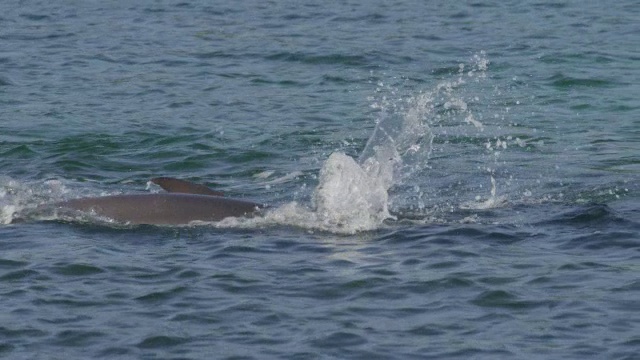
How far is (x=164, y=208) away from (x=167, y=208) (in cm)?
3

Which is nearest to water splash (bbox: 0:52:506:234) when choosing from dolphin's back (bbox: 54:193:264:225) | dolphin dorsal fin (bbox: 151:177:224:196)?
dolphin's back (bbox: 54:193:264:225)

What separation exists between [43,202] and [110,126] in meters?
4.10

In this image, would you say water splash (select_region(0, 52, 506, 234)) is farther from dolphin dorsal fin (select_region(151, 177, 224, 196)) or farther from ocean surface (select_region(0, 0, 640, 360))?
dolphin dorsal fin (select_region(151, 177, 224, 196))

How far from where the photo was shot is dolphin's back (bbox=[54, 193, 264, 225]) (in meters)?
10.9

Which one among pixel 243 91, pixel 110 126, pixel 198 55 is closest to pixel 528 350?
pixel 110 126

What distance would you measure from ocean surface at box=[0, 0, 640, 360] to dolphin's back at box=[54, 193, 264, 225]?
11cm

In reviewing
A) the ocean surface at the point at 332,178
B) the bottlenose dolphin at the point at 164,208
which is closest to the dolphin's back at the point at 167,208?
the bottlenose dolphin at the point at 164,208

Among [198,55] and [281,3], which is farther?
[281,3]

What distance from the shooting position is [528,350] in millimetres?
7961

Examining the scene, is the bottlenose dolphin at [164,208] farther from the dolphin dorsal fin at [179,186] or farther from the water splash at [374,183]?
the water splash at [374,183]

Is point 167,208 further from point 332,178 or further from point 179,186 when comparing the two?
point 332,178

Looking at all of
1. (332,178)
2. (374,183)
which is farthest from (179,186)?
(374,183)

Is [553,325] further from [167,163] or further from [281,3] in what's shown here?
A: [281,3]

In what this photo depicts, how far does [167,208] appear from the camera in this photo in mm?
10945
